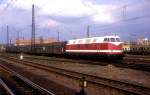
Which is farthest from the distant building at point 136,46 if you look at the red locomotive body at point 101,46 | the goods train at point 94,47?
the red locomotive body at point 101,46

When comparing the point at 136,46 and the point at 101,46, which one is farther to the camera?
the point at 136,46

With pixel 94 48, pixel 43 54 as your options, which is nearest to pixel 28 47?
pixel 43 54

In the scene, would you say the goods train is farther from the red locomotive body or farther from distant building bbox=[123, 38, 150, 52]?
distant building bbox=[123, 38, 150, 52]

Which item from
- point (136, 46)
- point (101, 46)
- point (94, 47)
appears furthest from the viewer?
point (136, 46)

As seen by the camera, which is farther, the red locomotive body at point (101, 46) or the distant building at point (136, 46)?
the distant building at point (136, 46)

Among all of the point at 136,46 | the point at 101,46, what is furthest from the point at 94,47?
the point at 136,46

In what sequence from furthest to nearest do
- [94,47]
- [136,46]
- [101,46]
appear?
[136,46] < [94,47] < [101,46]

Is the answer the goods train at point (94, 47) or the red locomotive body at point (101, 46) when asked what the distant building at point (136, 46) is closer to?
the goods train at point (94, 47)

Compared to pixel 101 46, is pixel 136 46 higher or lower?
higher

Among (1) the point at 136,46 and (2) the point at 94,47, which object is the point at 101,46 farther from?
(1) the point at 136,46

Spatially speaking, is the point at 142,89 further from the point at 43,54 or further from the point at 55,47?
the point at 43,54

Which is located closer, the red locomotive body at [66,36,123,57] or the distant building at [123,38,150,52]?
the red locomotive body at [66,36,123,57]

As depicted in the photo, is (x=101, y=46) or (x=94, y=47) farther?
(x=94, y=47)

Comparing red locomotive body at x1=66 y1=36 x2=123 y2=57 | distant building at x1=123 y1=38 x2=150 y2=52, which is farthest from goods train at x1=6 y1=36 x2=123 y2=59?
distant building at x1=123 y1=38 x2=150 y2=52
